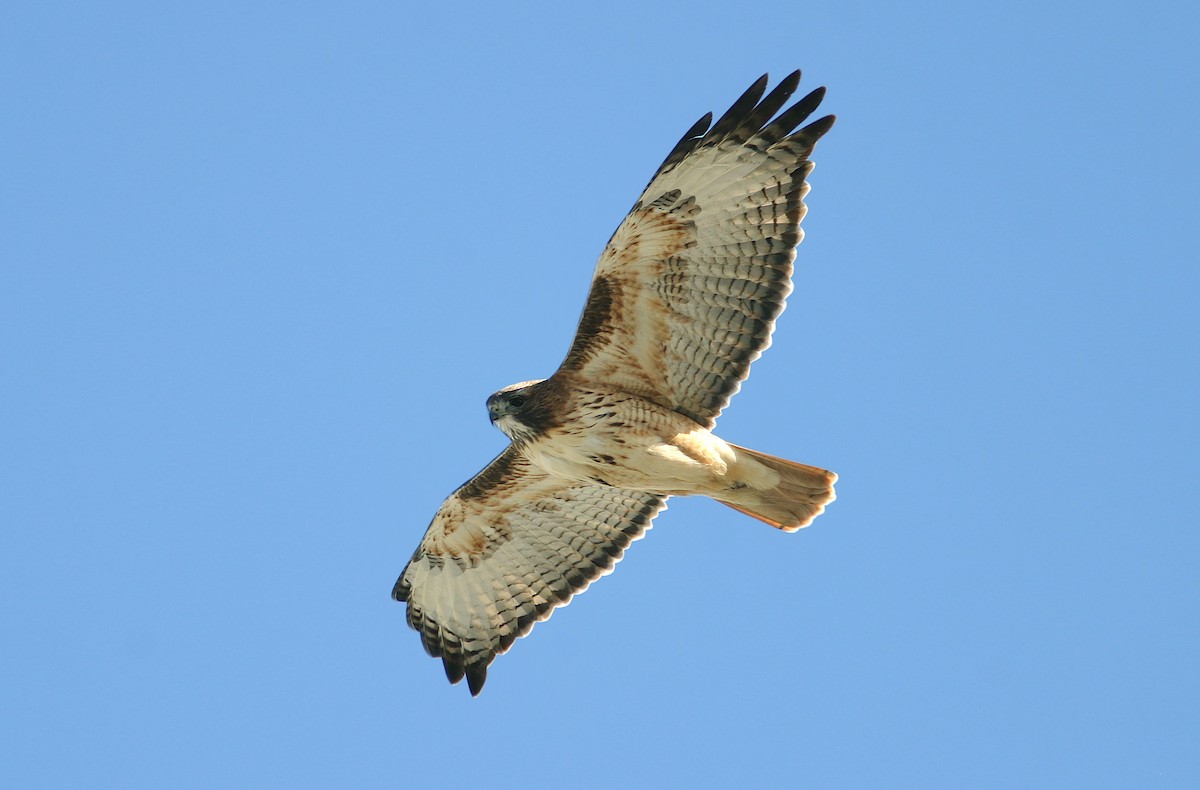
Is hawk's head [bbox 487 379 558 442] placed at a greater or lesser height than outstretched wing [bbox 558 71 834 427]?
lesser

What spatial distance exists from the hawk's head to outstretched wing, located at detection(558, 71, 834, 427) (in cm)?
24

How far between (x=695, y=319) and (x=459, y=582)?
289cm

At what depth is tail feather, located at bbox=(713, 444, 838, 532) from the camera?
8.41 meters

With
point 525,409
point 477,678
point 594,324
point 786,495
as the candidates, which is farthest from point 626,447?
point 477,678

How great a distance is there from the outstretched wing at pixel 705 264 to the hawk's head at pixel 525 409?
239 millimetres

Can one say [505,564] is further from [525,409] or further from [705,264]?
[705,264]

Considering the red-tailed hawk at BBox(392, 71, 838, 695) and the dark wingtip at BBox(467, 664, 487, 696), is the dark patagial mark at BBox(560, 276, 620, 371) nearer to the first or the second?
the red-tailed hawk at BBox(392, 71, 838, 695)

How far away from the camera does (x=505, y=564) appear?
9648mm

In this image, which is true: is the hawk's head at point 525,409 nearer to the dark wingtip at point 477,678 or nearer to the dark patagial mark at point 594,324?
the dark patagial mark at point 594,324

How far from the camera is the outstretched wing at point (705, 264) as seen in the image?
26.0 ft

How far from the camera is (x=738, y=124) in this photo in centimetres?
791

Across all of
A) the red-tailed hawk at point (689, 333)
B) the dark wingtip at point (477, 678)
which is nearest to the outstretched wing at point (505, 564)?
the dark wingtip at point (477, 678)

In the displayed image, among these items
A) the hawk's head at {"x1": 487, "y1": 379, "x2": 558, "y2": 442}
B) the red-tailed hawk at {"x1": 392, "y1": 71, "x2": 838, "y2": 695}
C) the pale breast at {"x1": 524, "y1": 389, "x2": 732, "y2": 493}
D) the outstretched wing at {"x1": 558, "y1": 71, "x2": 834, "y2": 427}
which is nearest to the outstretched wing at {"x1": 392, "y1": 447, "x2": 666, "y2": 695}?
the red-tailed hawk at {"x1": 392, "y1": 71, "x2": 838, "y2": 695}

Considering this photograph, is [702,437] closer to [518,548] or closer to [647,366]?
[647,366]
